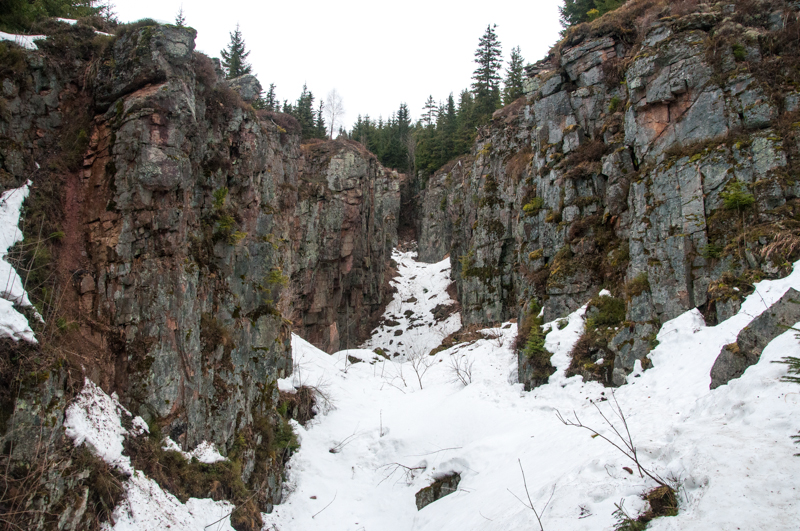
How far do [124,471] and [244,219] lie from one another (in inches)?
286

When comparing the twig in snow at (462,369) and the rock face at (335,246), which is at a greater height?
the rock face at (335,246)

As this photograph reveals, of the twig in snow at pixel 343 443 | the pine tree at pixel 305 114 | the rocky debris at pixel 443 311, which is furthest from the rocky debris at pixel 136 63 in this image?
the pine tree at pixel 305 114

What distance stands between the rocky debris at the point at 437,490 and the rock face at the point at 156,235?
4.01 meters

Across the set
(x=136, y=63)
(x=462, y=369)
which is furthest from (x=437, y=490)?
(x=136, y=63)

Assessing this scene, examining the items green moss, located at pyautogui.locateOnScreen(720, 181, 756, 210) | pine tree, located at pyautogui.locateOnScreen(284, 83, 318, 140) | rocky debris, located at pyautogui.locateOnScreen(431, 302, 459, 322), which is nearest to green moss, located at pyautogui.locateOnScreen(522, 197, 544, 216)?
green moss, located at pyautogui.locateOnScreen(720, 181, 756, 210)

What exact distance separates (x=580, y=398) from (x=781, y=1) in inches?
576

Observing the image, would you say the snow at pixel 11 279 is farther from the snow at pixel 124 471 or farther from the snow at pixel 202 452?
the snow at pixel 202 452

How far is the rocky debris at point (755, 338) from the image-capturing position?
24.9 ft

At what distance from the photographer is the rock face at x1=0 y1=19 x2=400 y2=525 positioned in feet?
27.0

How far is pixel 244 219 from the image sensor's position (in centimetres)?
1249

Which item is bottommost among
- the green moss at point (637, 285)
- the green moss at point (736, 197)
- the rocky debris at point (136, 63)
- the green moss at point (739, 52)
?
the green moss at point (637, 285)

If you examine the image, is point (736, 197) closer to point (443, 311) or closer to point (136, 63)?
point (136, 63)

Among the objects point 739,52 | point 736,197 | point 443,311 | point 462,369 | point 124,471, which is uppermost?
point 739,52

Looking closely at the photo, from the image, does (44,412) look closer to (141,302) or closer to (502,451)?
(141,302)
